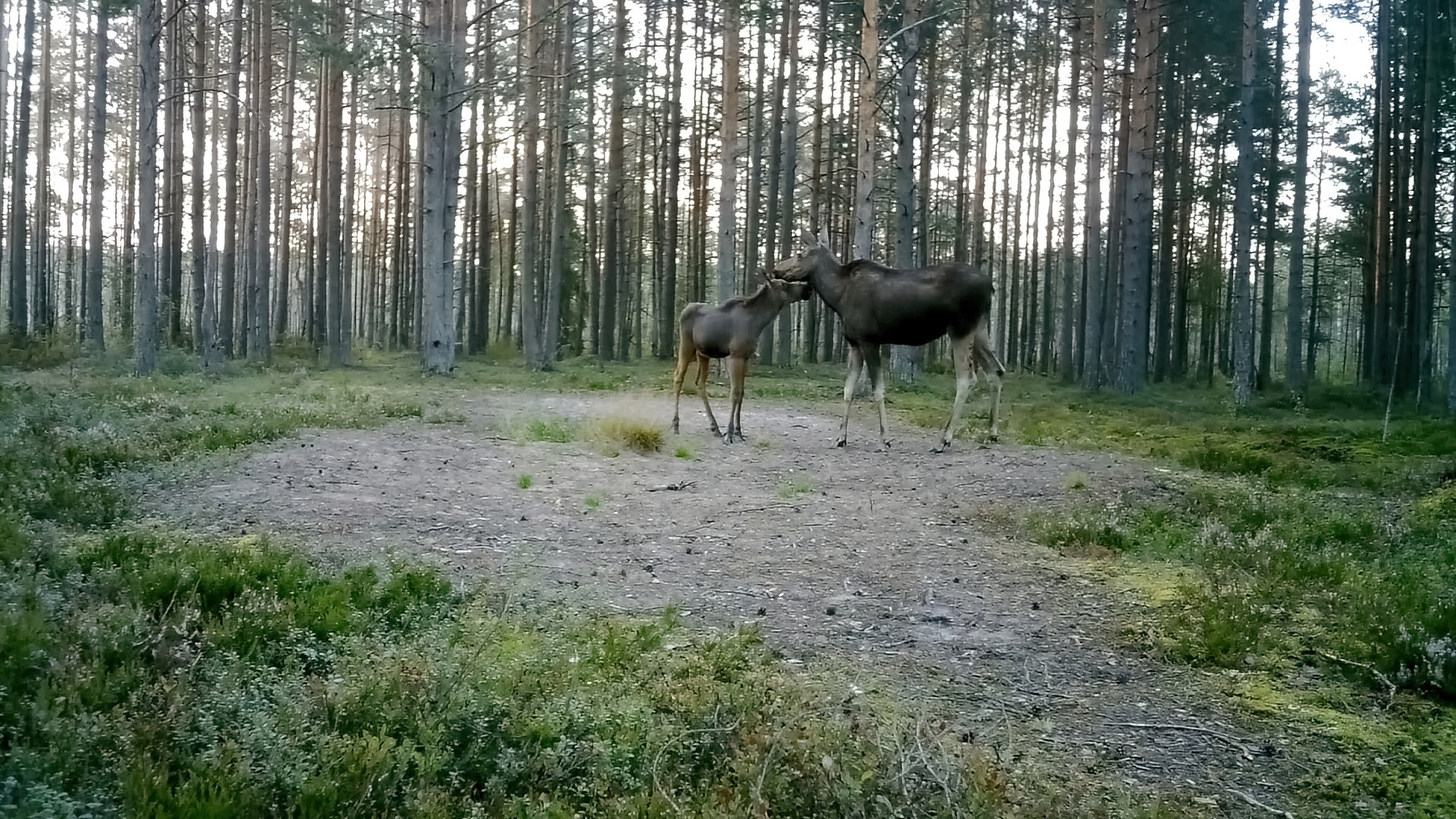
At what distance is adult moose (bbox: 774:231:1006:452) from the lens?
11867mm

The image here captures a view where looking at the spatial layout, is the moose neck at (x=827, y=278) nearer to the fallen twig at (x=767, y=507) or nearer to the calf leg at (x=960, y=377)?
the calf leg at (x=960, y=377)

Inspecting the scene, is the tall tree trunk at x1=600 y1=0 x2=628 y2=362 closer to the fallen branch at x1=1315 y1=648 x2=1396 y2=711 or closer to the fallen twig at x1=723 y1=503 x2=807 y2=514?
the fallen twig at x1=723 y1=503 x2=807 y2=514

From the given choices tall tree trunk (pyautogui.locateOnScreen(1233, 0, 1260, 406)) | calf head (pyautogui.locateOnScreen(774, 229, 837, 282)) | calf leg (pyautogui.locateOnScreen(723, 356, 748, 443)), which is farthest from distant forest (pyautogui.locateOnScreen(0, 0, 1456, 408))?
calf leg (pyautogui.locateOnScreen(723, 356, 748, 443))

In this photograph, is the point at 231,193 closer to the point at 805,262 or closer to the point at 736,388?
the point at 805,262

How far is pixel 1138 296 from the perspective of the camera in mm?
20562

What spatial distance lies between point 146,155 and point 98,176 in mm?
4090

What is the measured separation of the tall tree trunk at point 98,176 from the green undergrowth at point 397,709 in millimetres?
18062

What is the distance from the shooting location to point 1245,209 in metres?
19.2

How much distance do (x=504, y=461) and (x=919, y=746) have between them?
7.46 metres

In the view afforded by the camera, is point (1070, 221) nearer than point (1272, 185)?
Yes

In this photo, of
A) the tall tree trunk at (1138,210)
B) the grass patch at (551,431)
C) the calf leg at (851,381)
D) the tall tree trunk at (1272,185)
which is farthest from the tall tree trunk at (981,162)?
the grass patch at (551,431)

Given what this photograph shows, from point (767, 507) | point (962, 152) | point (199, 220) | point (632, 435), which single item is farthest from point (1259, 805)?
point (962, 152)

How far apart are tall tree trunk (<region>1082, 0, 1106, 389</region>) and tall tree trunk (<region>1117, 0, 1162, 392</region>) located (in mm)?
742

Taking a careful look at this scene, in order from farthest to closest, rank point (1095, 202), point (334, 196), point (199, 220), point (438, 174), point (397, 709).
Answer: point (334, 196) → point (1095, 202) → point (199, 220) → point (438, 174) → point (397, 709)
